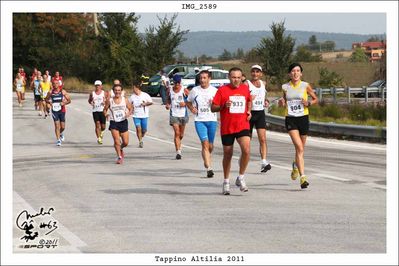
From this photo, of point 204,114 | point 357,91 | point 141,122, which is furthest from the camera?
point 357,91

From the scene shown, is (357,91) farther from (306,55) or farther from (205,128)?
(306,55)

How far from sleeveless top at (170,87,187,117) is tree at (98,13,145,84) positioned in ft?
118

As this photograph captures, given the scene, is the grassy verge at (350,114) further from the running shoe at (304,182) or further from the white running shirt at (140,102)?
the running shoe at (304,182)

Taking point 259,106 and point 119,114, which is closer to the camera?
point 259,106

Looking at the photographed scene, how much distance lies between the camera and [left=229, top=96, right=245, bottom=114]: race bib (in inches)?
495

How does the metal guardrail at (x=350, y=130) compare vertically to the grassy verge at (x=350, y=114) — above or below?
below

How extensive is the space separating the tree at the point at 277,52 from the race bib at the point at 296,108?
107 feet

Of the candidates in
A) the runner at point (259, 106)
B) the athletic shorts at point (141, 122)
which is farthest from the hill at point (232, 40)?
the runner at point (259, 106)

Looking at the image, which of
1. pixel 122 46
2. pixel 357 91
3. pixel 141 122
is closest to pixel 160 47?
pixel 122 46

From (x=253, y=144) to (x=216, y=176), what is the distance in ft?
23.8

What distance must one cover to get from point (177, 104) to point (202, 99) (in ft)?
11.5

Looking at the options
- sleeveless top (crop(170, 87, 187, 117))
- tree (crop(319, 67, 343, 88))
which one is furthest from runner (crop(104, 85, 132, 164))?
tree (crop(319, 67, 343, 88))

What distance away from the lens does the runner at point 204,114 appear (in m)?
15.2

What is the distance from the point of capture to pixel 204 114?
1541 centimetres
